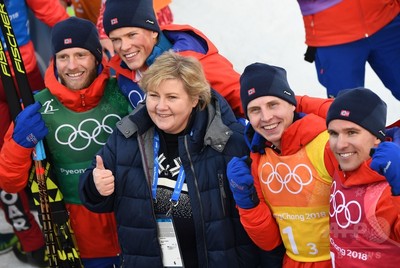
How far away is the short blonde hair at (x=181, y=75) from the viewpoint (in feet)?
13.1

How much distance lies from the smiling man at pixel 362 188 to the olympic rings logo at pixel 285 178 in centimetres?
21

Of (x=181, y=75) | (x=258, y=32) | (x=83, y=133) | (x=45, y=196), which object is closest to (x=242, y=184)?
(x=181, y=75)

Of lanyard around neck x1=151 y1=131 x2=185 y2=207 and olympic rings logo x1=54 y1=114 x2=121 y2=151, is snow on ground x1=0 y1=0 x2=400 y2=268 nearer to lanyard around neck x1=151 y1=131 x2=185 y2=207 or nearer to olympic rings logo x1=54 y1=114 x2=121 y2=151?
olympic rings logo x1=54 y1=114 x2=121 y2=151

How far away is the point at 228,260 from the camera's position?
3.98 meters

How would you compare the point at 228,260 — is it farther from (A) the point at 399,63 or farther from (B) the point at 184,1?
(B) the point at 184,1

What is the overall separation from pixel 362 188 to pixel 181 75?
1092 mm

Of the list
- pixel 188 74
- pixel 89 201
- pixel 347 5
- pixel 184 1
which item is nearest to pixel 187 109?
pixel 188 74

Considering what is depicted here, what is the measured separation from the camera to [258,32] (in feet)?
26.5

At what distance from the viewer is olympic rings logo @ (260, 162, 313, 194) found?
3713mm

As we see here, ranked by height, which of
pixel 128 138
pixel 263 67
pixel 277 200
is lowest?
pixel 277 200

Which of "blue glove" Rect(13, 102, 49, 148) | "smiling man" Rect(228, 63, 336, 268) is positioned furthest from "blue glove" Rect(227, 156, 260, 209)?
"blue glove" Rect(13, 102, 49, 148)

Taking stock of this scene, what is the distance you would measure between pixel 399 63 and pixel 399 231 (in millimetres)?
2188

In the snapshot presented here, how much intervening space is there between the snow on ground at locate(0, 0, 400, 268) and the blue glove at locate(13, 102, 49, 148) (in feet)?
10.3

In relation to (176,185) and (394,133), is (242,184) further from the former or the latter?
(394,133)
